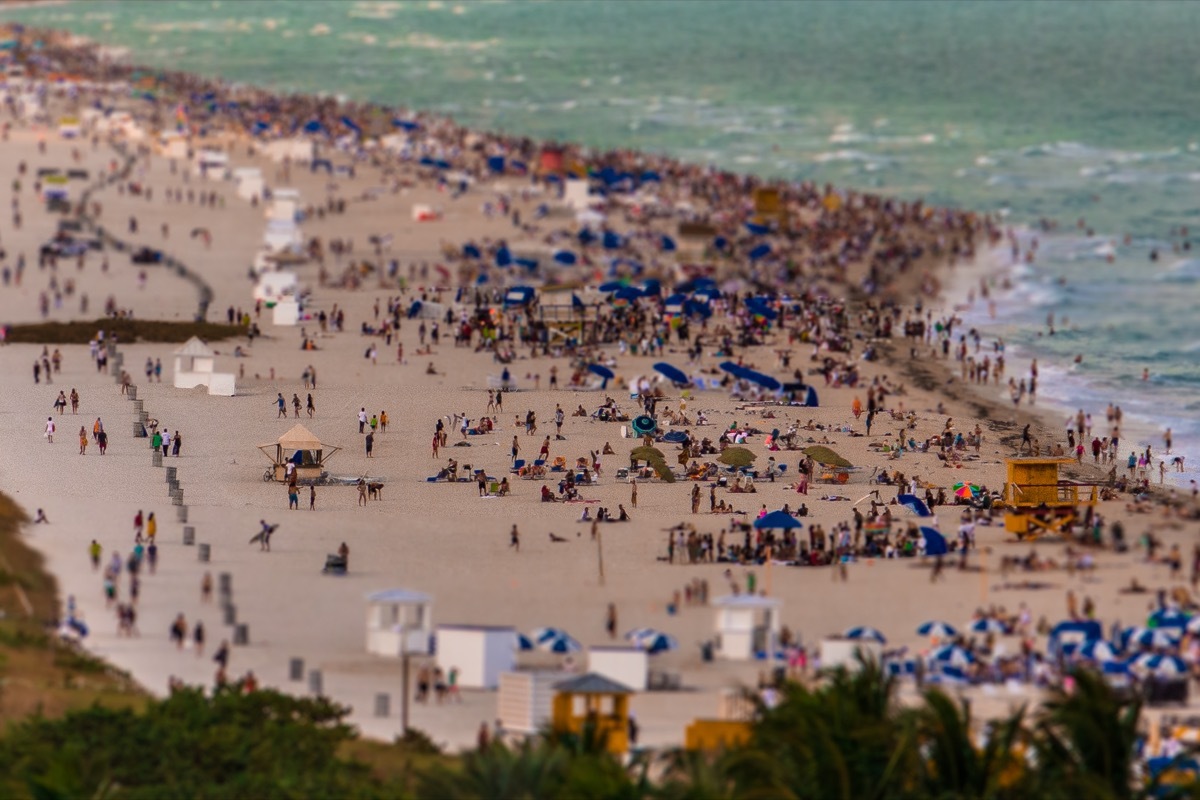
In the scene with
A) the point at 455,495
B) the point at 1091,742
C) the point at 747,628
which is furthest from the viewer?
the point at 455,495

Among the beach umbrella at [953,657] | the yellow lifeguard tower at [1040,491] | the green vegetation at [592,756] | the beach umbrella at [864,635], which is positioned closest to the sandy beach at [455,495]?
the beach umbrella at [953,657]

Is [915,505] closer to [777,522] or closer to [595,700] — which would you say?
[777,522]

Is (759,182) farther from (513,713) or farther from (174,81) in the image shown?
(513,713)

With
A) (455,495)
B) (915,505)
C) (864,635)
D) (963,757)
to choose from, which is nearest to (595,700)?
(864,635)

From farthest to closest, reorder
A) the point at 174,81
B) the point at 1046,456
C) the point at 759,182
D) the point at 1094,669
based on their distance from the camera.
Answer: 1. the point at 174,81
2. the point at 759,182
3. the point at 1046,456
4. the point at 1094,669

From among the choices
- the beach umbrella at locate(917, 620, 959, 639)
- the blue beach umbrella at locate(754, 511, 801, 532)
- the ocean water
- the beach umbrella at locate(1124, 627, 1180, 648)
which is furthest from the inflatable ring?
the beach umbrella at locate(1124, 627, 1180, 648)

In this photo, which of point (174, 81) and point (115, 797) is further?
point (174, 81)

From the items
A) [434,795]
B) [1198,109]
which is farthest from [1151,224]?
[434,795]
